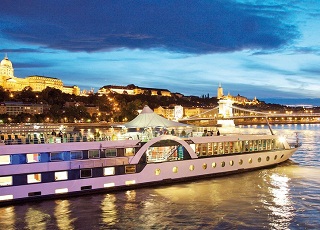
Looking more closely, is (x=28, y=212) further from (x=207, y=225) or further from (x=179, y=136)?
(x=179, y=136)

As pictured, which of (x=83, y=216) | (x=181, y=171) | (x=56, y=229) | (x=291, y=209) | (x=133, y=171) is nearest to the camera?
(x=56, y=229)

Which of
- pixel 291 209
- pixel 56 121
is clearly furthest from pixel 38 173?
pixel 56 121

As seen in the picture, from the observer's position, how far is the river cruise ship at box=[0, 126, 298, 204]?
17011mm

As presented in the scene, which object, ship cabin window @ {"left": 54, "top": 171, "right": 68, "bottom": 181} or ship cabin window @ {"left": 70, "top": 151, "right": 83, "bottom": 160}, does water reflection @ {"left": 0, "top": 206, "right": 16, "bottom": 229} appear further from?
ship cabin window @ {"left": 70, "top": 151, "right": 83, "bottom": 160}

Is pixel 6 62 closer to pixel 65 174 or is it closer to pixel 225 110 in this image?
pixel 225 110

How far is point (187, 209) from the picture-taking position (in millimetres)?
16703

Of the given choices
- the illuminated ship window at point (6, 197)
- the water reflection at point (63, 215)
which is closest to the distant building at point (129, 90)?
the water reflection at point (63, 215)

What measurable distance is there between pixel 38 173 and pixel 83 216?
9.93ft

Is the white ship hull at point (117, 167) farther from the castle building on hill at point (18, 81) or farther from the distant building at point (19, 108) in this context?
the castle building on hill at point (18, 81)

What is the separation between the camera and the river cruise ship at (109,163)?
17.0 meters

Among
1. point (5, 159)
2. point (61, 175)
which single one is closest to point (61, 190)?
point (61, 175)

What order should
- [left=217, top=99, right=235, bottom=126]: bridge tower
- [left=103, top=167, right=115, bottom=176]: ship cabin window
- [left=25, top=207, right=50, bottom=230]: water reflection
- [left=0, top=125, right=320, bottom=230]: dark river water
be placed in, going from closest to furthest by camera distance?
1. [left=25, top=207, right=50, bottom=230]: water reflection
2. [left=0, top=125, right=320, bottom=230]: dark river water
3. [left=103, top=167, right=115, bottom=176]: ship cabin window
4. [left=217, top=99, right=235, bottom=126]: bridge tower

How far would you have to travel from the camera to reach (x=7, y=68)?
14300 centimetres

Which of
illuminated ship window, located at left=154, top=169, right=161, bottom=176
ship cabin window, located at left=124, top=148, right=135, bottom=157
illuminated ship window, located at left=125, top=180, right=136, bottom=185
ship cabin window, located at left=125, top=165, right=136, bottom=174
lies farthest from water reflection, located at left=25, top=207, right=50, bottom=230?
illuminated ship window, located at left=154, top=169, right=161, bottom=176
